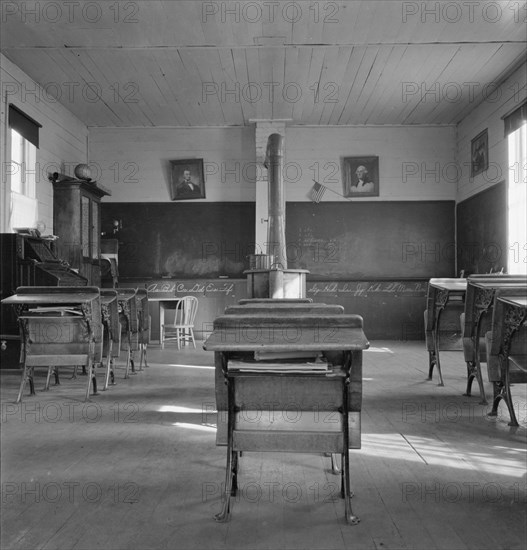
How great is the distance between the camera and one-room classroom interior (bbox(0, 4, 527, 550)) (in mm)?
2135

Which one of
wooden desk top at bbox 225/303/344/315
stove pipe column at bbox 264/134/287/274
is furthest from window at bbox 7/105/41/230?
wooden desk top at bbox 225/303/344/315

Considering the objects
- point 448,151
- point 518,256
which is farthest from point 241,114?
point 518,256

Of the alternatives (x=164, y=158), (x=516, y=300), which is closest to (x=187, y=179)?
(x=164, y=158)

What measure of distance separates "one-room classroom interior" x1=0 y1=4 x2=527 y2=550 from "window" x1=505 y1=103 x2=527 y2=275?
0.04m

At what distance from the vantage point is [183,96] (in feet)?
28.6

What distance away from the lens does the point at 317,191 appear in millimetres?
10070

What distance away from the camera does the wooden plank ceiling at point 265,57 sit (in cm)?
608

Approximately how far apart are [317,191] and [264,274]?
2950 mm

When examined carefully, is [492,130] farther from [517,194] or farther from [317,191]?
[317,191]

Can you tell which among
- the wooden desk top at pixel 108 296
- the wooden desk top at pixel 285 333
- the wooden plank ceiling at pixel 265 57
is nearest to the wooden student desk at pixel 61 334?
the wooden desk top at pixel 108 296

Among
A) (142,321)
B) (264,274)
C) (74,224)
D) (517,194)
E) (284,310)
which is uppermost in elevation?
(517,194)

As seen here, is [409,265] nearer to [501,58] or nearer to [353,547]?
[501,58]

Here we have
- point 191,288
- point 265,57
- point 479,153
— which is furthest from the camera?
point 191,288

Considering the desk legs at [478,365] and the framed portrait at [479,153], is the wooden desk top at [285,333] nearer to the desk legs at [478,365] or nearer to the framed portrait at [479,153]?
the desk legs at [478,365]
